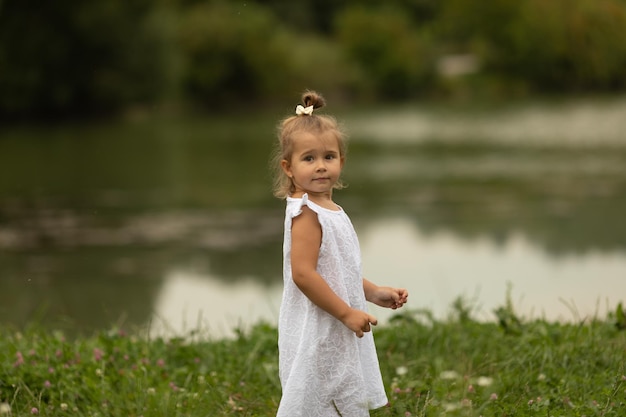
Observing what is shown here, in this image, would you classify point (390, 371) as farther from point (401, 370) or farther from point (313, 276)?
point (313, 276)

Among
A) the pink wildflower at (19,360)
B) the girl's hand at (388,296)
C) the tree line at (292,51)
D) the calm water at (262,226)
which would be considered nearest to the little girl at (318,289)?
the girl's hand at (388,296)

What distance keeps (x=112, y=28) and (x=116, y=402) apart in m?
23.7

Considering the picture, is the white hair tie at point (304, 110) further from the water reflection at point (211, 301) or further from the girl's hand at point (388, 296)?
the water reflection at point (211, 301)

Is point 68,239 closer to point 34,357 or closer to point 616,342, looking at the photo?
point 34,357

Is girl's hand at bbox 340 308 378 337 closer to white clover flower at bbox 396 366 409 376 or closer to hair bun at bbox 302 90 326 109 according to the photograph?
hair bun at bbox 302 90 326 109

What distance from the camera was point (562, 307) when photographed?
5680mm

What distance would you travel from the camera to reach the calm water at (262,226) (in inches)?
240

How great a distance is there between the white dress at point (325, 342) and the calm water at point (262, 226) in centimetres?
157

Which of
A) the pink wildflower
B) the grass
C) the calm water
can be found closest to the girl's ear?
the grass

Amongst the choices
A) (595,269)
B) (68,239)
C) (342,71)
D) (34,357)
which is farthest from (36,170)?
(342,71)

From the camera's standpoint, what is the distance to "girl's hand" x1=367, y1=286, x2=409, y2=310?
2869mm

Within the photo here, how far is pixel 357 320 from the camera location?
8.60 ft

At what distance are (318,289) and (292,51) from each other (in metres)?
33.8

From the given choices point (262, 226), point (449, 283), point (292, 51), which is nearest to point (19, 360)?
point (449, 283)
